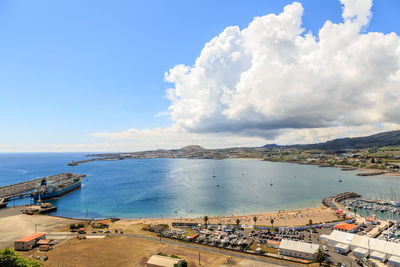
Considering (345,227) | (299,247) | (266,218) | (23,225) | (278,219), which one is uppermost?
(299,247)

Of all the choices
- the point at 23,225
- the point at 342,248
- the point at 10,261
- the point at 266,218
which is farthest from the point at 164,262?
the point at 23,225

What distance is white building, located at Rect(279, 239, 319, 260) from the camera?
37500 millimetres

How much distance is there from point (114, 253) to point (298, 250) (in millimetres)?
32776

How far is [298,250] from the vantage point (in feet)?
125

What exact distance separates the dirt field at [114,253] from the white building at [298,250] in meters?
8.85

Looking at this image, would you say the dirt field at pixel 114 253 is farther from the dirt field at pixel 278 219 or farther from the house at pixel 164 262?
the dirt field at pixel 278 219

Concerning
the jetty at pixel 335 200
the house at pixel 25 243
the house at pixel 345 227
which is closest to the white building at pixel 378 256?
the house at pixel 345 227

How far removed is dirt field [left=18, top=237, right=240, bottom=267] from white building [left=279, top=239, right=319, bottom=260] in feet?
29.0

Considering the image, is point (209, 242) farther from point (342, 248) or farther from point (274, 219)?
point (274, 219)

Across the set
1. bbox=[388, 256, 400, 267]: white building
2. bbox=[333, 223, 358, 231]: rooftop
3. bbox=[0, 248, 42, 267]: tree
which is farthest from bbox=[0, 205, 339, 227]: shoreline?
bbox=[0, 248, 42, 267]: tree

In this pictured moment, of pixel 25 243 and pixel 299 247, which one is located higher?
pixel 25 243

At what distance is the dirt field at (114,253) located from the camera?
119 feet

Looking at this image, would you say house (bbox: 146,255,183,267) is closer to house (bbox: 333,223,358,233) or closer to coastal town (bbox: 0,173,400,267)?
coastal town (bbox: 0,173,400,267)

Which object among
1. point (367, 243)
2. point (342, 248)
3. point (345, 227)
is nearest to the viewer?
point (342, 248)
